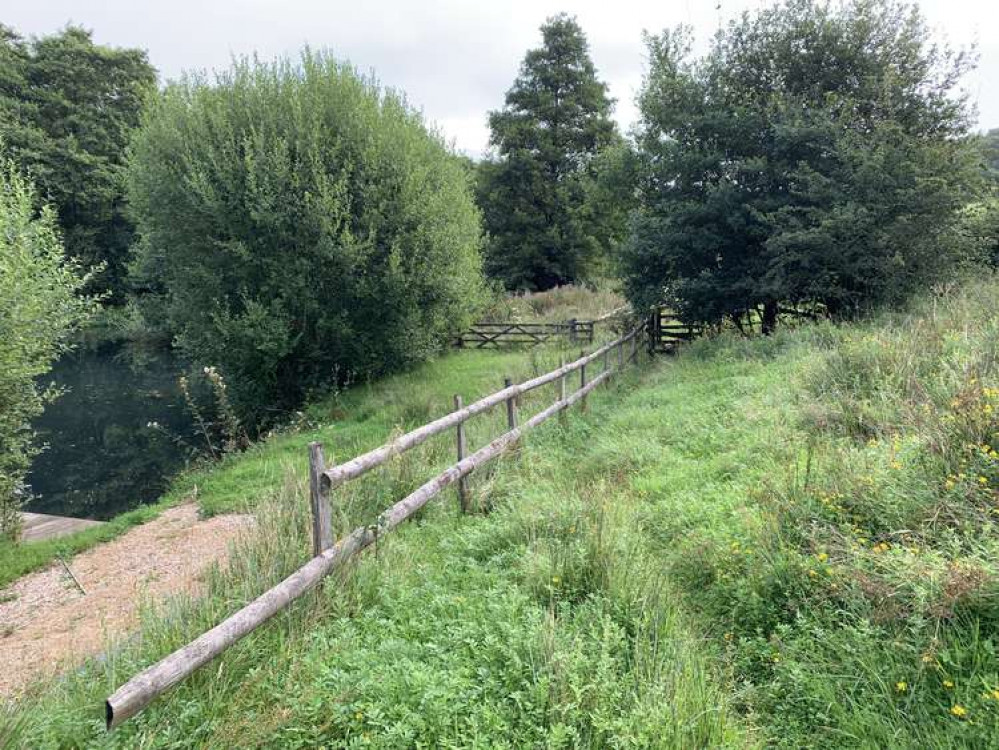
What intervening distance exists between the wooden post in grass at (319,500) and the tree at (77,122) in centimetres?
3434

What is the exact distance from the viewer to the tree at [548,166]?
30.8 metres

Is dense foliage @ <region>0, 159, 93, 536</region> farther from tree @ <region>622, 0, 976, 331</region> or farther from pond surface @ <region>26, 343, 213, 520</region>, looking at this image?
tree @ <region>622, 0, 976, 331</region>

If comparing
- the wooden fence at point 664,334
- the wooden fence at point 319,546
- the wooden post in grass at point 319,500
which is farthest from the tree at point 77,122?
the wooden post in grass at point 319,500

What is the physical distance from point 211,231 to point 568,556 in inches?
474

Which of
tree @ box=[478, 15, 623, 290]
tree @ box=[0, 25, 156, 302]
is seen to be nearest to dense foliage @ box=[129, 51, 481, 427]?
tree @ box=[478, 15, 623, 290]

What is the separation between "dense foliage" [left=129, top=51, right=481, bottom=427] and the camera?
12.1 metres

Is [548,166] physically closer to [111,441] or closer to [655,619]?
[111,441]

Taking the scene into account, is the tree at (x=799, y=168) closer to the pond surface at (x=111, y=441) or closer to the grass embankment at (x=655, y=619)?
the grass embankment at (x=655, y=619)

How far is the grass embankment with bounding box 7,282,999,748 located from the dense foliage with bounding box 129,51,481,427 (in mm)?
8631

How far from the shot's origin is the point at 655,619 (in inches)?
124

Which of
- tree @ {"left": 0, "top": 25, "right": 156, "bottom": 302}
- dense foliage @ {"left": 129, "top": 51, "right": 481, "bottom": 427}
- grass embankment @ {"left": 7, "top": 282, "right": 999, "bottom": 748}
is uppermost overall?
tree @ {"left": 0, "top": 25, "right": 156, "bottom": 302}

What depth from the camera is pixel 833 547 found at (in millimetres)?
3354

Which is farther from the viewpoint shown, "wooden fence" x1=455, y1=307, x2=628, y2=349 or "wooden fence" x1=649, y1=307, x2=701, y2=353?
"wooden fence" x1=455, y1=307, x2=628, y2=349

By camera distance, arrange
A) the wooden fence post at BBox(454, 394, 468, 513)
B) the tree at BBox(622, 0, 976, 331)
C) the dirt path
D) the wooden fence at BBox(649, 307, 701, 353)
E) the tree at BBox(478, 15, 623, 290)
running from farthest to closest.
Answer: the tree at BBox(478, 15, 623, 290) → the wooden fence at BBox(649, 307, 701, 353) → the tree at BBox(622, 0, 976, 331) → the wooden fence post at BBox(454, 394, 468, 513) → the dirt path
